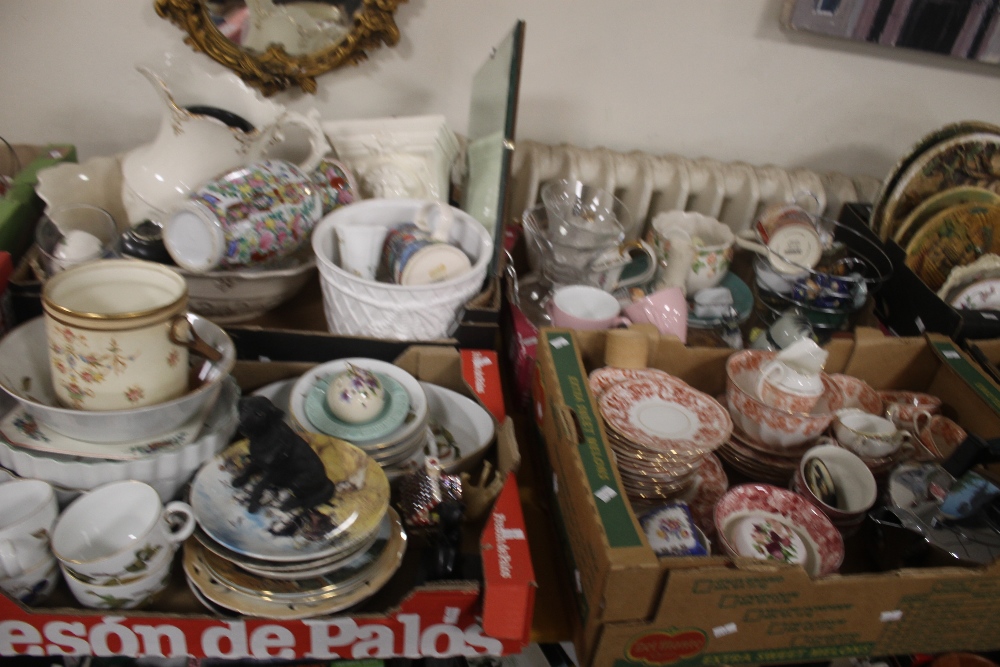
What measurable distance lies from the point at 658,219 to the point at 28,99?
121 cm

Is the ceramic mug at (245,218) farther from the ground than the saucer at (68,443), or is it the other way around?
the ceramic mug at (245,218)

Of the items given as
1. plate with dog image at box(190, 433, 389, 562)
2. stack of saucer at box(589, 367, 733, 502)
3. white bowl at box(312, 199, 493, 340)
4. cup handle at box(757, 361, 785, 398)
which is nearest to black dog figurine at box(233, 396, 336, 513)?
plate with dog image at box(190, 433, 389, 562)

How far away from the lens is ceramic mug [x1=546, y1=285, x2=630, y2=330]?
1.00 meters

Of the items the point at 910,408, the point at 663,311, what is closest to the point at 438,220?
the point at 663,311

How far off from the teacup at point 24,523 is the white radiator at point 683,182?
91 centimetres

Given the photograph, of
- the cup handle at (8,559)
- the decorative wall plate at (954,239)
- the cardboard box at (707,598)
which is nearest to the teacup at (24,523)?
the cup handle at (8,559)

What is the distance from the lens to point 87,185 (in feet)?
3.40

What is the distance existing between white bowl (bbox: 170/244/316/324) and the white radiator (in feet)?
1.59

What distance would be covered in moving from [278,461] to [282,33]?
84 cm

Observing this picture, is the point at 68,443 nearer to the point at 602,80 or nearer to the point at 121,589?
the point at 121,589

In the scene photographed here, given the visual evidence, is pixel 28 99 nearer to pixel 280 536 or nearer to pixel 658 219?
pixel 280 536

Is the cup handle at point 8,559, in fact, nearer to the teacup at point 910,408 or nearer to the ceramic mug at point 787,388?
the ceramic mug at point 787,388

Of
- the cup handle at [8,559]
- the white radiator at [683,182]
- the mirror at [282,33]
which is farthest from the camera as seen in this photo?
the white radiator at [683,182]

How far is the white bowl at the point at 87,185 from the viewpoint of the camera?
39.2 inches
